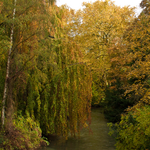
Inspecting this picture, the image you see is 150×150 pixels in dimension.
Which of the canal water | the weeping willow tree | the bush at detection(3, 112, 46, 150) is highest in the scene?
the weeping willow tree

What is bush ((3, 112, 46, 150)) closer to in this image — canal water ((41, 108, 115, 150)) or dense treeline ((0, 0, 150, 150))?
dense treeline ((0, 0, 150, 150))

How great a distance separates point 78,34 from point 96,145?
14157 millimetres

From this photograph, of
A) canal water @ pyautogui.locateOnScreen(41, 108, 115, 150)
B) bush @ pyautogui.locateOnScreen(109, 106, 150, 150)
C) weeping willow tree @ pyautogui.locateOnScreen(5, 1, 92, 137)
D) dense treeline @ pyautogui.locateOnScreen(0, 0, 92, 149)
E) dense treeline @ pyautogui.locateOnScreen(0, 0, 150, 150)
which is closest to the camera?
bush @ pyautogui.locateOnScreen(109, 106, 150, 150)

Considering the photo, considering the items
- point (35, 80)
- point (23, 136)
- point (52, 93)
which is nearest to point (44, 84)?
point (52, 93)

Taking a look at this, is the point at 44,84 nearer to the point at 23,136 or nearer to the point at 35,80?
the point at 35,80

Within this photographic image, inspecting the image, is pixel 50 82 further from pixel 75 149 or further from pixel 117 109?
pixel 117 109

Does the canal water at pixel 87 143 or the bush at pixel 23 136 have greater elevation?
the bush at pixel 23 136

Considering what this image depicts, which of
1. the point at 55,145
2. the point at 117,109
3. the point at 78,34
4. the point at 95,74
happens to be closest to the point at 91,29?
the point at 78,34

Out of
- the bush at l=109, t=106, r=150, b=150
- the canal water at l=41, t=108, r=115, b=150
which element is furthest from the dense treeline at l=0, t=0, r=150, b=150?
the canal water at l=41, t=108, r=115, b=150

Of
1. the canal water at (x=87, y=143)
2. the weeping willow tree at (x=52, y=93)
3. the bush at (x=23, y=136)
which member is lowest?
the canal water at (x=87, y=143)

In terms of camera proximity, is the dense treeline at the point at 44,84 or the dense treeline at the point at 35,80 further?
the dense treeline at the point at 35,80

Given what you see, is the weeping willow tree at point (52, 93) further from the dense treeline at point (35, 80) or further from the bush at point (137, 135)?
the bush at point (137, 135)

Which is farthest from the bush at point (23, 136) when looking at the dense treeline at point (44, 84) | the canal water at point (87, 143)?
the canal water at point (87, 143)

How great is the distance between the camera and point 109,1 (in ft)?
72.9
